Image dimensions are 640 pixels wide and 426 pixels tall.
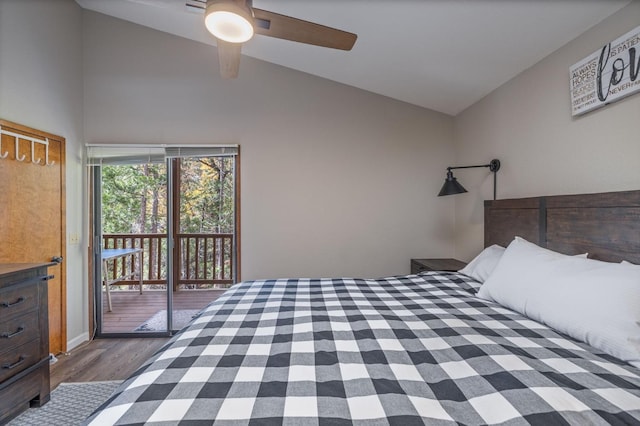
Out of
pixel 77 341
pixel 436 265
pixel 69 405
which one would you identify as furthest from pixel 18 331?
pixel 436 265

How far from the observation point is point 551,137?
6.27 feet

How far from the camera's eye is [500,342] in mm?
1068

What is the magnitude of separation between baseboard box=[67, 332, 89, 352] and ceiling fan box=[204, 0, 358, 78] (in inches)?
118

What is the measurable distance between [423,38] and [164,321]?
3.65m

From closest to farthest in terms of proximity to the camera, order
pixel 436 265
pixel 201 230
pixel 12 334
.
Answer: pixel 12 334, pixel 436 265, pixel 201 230

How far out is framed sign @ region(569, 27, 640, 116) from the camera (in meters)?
1.39

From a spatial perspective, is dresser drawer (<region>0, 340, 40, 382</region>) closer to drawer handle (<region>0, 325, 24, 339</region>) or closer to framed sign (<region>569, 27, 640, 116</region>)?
drawer handle (<region>0, 325, 24, 339</region>)

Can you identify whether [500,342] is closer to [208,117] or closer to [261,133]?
[261,133]

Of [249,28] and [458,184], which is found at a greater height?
[249,28]

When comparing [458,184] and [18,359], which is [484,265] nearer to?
[458,184]

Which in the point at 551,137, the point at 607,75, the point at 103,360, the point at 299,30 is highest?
the point at 299,30

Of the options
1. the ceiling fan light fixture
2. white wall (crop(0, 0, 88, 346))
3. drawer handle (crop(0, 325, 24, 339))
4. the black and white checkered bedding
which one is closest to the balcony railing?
white wall (crop(0, 0, 88, 346))

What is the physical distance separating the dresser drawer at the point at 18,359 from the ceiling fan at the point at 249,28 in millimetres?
2214

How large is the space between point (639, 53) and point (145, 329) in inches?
170
